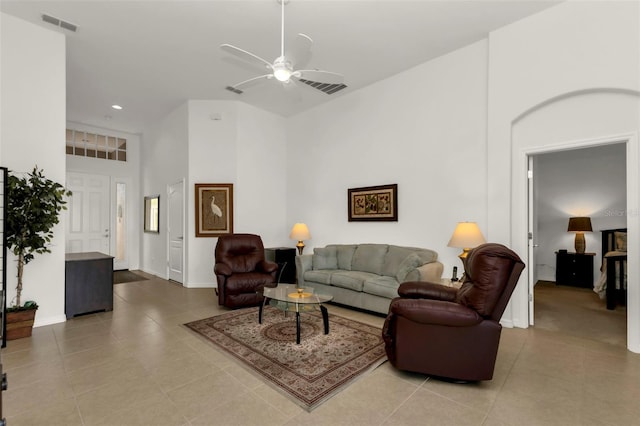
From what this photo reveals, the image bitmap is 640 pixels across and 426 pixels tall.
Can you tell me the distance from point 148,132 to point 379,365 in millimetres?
7287

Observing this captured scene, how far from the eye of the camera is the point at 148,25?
3615 mm

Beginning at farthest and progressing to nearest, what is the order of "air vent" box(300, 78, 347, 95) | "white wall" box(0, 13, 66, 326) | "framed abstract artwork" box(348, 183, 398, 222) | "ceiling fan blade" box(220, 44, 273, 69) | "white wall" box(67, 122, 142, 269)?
1. "white wall" box(67, 122, 142, 269)
2. "air vent" box(300, 78, 347, 95)
3. "framed abstract artwork" box(348, 183, 398, 222)
4. "white wall" box(0, 13, 66, 326)
5. "ceiling fan blade" box(220, 44, 273, 69)

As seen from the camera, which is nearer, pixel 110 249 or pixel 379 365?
pixel 379 365

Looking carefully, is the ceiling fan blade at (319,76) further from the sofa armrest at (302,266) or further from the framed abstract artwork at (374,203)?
the sofa armrest at (302,266)

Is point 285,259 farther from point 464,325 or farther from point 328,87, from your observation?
point 464,325

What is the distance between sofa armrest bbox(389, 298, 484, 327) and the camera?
2.27 meters

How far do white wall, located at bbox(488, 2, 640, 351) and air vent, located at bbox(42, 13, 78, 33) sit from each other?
16.0ft

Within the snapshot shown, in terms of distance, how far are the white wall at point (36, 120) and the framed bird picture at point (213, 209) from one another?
2.21 meters

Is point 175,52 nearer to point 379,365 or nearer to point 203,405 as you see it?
point 203,405

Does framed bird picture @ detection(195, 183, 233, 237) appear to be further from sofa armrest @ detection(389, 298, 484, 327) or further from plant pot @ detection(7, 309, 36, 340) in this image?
sofa armrest @ detection(389, 298, 484, 327)

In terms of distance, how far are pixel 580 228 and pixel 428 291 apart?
16.3 feet

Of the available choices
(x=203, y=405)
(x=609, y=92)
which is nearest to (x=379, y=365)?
(x=203, y=405)

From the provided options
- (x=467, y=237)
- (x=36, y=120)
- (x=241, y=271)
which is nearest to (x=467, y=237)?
(x=467, y=237)

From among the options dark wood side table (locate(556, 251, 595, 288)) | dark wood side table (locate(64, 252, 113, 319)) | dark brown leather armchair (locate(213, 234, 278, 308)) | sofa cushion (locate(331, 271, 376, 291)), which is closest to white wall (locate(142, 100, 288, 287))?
dark brown leather armchair (locate(213, 234, 278, 308))
